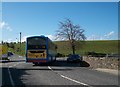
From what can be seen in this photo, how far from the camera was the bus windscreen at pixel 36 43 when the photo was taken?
1517 inches

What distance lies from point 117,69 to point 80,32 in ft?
197

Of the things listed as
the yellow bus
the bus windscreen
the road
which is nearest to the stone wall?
the road

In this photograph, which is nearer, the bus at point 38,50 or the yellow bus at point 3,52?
the bus at point 38,50

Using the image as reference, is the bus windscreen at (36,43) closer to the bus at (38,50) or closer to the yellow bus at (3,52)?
the bus at (38,50)

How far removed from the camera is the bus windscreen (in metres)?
38.5

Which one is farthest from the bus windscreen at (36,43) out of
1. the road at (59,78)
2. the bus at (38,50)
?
the road at (59,78)

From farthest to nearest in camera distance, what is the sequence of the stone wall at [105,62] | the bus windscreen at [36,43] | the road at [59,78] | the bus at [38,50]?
the bus windscreen at [36,43], the bus at [38,50], the stone wall at [105,62], the road at [59,78]

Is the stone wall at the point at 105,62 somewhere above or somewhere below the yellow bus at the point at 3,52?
below

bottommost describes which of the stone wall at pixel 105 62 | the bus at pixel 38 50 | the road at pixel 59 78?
the road at pixel 59 78

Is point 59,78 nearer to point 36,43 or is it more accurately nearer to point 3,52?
point 36,43

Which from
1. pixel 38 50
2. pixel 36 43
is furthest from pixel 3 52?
pixel 38 50

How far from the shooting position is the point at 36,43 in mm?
38500

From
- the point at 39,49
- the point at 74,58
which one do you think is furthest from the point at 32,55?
the point at 74,58

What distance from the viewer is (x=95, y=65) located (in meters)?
37.2
